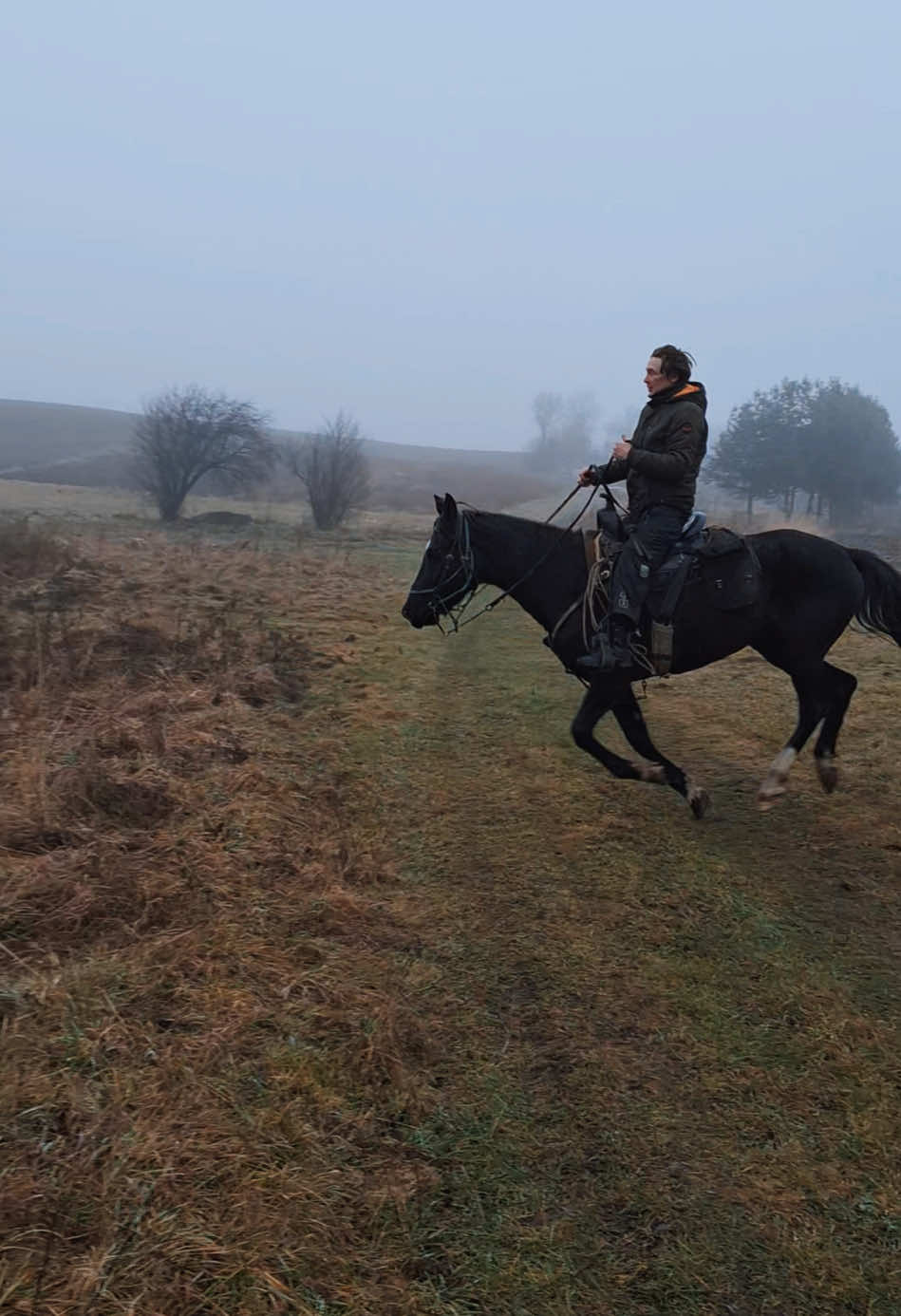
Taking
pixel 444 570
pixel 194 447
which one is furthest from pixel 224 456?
pixel 444 570

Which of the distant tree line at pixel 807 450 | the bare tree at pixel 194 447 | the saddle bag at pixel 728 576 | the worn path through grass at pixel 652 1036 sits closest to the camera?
the worn path through grass at pixel 652 1036

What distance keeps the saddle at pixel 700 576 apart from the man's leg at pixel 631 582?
0.08 meters

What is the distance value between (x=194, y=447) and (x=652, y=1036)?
38.0 metres

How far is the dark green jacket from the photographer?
234 inches

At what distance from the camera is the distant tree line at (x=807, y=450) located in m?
56.0

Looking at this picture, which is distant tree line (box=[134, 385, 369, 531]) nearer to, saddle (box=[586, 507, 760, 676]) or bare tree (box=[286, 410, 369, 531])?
bare tree (box=[286, 410, 369, 531])

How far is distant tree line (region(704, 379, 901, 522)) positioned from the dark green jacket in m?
53.3

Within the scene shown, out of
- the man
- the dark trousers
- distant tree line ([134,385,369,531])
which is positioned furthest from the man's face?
distant tree line ([134,385,369,531])

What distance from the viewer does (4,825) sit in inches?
197

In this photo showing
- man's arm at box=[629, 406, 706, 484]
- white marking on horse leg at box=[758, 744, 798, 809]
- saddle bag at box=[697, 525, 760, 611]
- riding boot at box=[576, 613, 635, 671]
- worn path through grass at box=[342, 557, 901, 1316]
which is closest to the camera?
worn path through grass at box=[342, 557, 901, 1316]

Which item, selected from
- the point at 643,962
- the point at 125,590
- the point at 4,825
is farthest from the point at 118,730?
the point at 125,590

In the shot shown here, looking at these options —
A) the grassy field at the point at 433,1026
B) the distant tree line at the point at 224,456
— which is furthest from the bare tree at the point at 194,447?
the grassy field at the point at 433,1026

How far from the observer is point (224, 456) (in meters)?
39.3

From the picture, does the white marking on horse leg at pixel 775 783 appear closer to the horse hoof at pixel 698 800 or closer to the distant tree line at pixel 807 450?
the horse hoof at pixel 698 800
